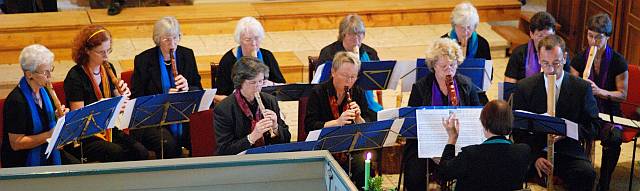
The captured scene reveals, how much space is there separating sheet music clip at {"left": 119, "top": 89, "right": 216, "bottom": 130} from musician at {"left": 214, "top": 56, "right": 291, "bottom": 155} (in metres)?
0.25

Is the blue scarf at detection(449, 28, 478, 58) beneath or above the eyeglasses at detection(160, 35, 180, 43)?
beneath

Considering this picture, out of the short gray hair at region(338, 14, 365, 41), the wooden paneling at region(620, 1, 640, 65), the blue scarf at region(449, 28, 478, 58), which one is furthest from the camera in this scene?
the wooden paneling at region(620, 1, 640, 65)

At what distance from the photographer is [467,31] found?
6.84 meters

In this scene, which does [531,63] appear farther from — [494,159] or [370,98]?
[494,159]

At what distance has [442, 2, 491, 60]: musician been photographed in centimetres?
682

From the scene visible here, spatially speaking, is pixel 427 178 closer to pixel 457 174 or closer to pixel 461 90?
pixel 461 90

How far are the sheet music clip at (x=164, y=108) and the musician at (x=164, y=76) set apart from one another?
0.41m

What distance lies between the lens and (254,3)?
9.96 metres

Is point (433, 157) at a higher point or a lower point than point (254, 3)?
lower

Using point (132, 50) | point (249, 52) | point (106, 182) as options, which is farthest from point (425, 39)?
point (106, 182)

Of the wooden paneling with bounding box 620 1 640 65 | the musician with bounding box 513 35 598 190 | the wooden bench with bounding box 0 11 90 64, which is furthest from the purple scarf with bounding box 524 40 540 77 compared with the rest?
the wooden bench with bounding box 0 11 90 64

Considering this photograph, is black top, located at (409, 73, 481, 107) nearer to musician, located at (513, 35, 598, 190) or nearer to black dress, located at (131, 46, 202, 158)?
musician, located at (513, 35, 598, 190)

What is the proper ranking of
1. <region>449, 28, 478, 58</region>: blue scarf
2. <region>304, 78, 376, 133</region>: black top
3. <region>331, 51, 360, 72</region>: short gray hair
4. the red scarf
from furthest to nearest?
1. <region>449, 28, 478, 58</region>: blue scarf
2. <region>304, 78, 376, 133</region>: black top
3. <region>331, 51, 360, 72</region>: short gray hair
4. the red scarf

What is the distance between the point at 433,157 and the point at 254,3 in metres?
4.57
